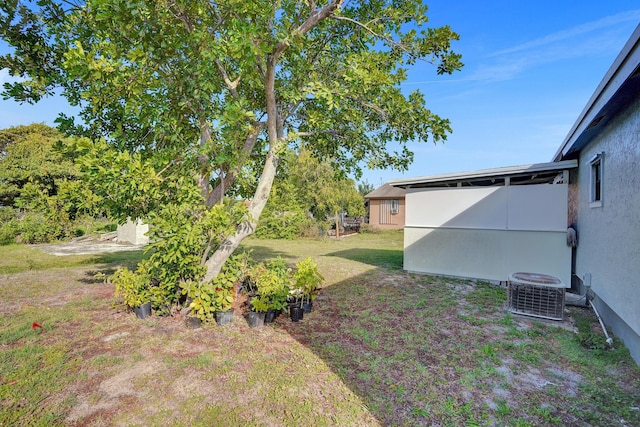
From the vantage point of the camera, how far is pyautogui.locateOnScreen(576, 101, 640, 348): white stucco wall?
358 cm

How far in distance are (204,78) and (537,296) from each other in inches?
243

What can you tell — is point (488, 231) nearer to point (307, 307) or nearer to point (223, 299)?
point (307, 307)

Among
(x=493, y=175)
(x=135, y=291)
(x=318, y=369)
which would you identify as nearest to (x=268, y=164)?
(x=135, y=291)

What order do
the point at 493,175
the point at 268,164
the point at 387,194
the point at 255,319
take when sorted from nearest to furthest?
1. the point at 255,319
2. the point at 268,164
3. the point at 493,175
4. the point at 387,194

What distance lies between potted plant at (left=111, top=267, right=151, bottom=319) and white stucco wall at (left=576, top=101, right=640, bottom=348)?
627 cm

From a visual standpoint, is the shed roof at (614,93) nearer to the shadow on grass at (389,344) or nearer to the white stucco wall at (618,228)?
the white stucco wall at (618,228)

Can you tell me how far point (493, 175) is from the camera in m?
7.34

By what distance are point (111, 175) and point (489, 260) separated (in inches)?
311

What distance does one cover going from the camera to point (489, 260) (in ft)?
25.2

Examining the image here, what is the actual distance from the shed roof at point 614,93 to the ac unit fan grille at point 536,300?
2596 millimetres

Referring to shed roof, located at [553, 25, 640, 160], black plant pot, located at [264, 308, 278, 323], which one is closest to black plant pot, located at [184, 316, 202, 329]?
black plant pot, located at [264, 308, 278, 323]

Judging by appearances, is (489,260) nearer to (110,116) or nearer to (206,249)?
(206,249)

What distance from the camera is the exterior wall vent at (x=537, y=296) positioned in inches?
195

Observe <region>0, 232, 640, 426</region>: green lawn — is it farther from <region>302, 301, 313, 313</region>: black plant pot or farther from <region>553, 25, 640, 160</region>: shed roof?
<region>553, 25, 640, 160</region>: shed roof
